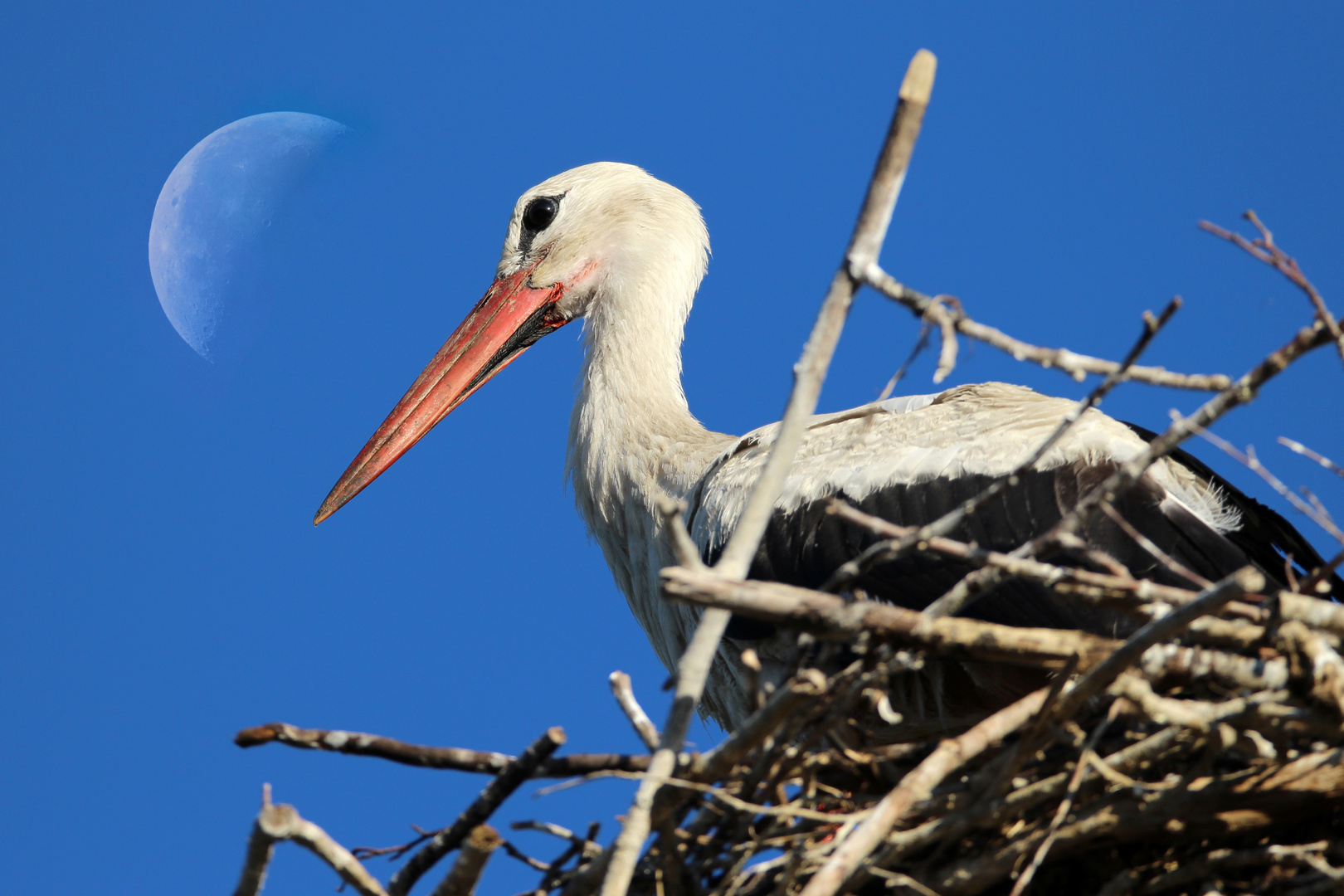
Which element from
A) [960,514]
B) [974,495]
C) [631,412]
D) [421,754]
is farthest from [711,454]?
[960,514]

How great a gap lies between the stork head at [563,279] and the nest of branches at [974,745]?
1.84 metres

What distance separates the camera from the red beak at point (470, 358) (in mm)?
3717

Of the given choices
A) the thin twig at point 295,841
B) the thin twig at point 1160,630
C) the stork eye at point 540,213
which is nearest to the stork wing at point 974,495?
the thin twig at point 1160,630

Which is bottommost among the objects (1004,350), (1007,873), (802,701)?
(1007,873)

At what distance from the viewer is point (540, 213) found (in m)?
3.89

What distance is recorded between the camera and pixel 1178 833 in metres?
1.75

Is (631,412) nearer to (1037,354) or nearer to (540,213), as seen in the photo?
(540,213)

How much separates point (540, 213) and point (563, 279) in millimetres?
227

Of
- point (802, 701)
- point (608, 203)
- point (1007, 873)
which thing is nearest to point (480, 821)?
point (802, 701)

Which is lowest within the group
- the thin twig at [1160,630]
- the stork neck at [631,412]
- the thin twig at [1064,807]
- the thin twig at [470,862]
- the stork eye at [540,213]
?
the thin twig at [1064,807]

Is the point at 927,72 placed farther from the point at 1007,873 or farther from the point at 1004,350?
the point at 1007,873

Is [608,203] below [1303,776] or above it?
above

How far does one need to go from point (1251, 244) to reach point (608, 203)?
7.67 feet

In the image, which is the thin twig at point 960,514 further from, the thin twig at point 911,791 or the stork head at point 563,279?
the stork head at point 563,279
